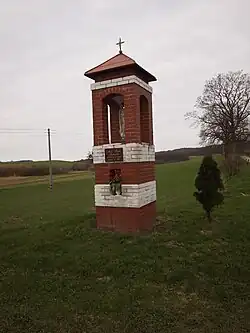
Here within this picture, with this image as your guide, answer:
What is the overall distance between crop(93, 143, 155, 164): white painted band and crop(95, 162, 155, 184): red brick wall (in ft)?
0.43

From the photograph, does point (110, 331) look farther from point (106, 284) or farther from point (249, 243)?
point (249, 243)

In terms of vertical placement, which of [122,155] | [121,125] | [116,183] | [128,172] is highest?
[121,125]

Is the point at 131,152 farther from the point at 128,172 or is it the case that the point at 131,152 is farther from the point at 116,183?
the point at 116,183

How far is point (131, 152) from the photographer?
336 inches

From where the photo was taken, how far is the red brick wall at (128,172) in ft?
28.0

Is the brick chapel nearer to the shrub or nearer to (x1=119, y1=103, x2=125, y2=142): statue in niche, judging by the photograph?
(x1=119, y1=103, x2=125, y2=142): statue in niche

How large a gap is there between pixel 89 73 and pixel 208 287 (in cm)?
616

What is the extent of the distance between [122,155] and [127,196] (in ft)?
3.56

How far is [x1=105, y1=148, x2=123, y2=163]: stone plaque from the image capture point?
28.6ft

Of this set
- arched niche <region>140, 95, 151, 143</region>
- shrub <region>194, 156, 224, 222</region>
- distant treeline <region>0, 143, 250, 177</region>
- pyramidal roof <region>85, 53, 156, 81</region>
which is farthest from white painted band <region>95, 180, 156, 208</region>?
distant treeline <region>0, 143, 250, 177</region>

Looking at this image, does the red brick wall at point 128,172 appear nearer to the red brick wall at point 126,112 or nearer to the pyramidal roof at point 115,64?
the red brick wall at point 126,112

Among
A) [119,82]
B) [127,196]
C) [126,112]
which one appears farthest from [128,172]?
[119,82]

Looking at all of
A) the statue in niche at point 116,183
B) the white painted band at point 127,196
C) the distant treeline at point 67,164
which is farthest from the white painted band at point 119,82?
the distant treeline at point 67,164

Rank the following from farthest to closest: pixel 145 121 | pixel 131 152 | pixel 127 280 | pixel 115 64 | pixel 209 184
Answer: pixel 145 121
pixel 209 184
pixel 115 64
pixel 131 152
pixel 127 280
